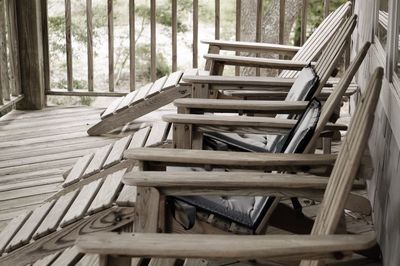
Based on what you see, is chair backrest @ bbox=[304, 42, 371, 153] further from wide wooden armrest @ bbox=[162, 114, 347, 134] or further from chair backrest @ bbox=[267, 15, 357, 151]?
chair backrest @ bbox=[267, 15, 357, 151]

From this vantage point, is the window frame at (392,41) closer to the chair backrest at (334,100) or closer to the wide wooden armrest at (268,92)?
the chair backrest at (334,100)

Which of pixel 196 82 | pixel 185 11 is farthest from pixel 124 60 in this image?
pixel 196 82

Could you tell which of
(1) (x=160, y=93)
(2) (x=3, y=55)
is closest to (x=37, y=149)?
(1) (x=160, y=93)

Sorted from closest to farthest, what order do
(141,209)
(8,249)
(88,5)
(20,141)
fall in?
1. (141,209)
2. (8,249)
3. (20,141)
4. (88,5)

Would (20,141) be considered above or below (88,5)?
below

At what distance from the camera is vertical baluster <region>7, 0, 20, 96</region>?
5.77 metres

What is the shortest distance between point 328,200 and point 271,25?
24.0 ft

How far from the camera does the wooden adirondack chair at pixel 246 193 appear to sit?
5.22 feet

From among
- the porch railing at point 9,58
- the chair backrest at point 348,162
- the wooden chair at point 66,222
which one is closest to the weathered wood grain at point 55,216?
the wooden chair at point 66,222

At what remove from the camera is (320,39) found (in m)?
4.46

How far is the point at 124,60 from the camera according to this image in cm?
1135

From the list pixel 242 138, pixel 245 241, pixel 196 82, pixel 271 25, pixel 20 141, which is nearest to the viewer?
pixel 245 241

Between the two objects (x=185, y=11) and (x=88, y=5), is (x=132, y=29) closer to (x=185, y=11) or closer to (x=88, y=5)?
(x=88, y=5)

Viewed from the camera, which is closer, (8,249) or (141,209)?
(141,209)
